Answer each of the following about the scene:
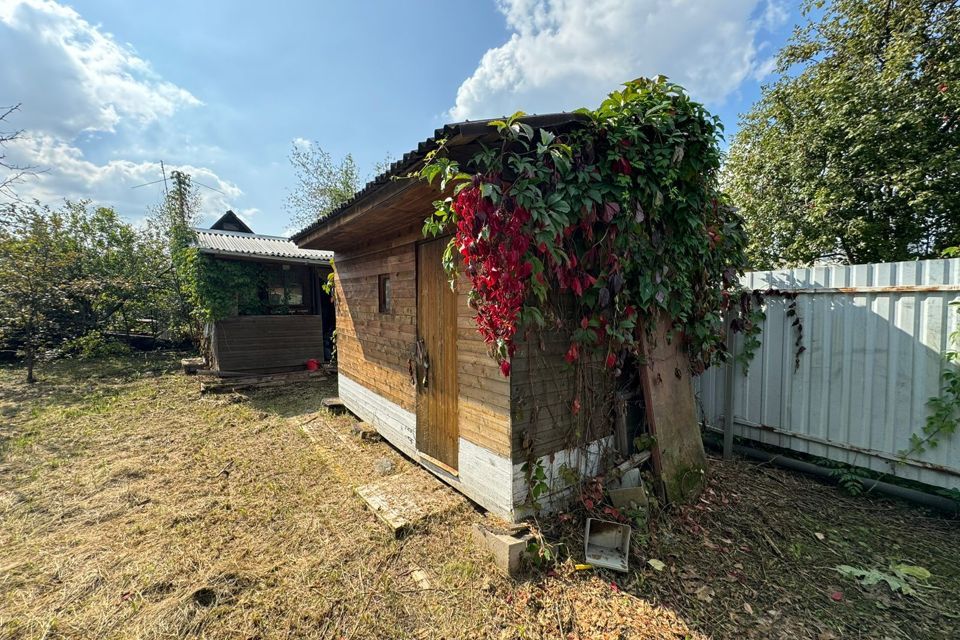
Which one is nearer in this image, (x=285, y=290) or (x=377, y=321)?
(x=377, y=321)

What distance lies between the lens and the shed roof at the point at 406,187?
240 centimetres

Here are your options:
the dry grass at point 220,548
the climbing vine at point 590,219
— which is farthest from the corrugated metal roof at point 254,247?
the climbing vine at point 590,219

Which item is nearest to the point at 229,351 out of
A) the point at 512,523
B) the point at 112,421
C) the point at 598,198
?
the point at 112,421

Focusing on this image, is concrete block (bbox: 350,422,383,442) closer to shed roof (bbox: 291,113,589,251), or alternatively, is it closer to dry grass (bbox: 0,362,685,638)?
dry grass (bbox: 0,362,685,638)

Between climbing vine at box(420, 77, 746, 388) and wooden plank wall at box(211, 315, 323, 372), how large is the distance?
26.1 ft

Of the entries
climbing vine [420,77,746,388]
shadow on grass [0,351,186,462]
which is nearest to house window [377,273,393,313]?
climbing vine [420,77,746,388]

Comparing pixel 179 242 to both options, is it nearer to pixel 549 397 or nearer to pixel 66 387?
pixel 66 387

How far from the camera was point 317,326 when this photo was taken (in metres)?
9.84

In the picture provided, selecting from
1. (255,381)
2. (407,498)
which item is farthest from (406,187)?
(255,381)

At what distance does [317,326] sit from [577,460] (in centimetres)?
856

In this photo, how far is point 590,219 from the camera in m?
2.63

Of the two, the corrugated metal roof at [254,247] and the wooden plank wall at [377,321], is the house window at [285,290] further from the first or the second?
the wooden plank wall at [377,321]

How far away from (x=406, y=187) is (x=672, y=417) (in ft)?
10.2

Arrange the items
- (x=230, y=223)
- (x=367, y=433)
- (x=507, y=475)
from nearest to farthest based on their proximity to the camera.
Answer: (x=507, y=475)
(x=367, y=433)
(x=230, y=223)
